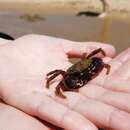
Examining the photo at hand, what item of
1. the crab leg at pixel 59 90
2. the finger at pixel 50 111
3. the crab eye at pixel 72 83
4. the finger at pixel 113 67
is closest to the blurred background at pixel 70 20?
the finger at pixel 113 67

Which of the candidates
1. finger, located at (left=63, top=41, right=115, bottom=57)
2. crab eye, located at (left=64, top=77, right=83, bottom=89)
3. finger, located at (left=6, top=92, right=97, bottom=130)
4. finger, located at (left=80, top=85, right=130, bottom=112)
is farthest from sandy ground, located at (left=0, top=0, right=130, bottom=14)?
finger, located at (left=6, top=92, right=97, bottom=130)

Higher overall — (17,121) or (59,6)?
(17,121)

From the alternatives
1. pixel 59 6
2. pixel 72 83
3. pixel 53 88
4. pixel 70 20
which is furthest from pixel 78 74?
pixel 59 6

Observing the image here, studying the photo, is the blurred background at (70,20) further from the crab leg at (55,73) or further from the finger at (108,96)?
the finger at (108,96)

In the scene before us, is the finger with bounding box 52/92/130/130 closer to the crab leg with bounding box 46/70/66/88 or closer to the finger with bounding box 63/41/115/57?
the crab leg with bounding box 46/70/66/88

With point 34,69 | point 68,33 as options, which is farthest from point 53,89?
point 68,33

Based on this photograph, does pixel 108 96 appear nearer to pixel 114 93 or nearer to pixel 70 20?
pixel 114 93
